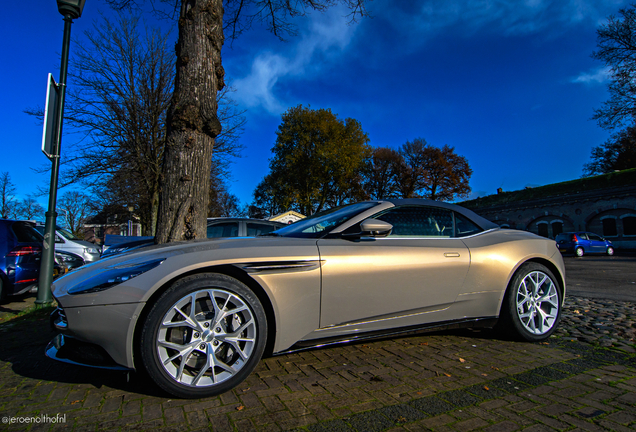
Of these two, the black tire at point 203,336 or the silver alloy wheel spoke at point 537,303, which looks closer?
the black tire at point 203,336

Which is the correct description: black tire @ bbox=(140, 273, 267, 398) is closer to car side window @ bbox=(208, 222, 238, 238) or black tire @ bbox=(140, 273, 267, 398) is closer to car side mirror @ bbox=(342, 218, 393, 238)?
car side mirror @ bbox=(342, 218, 393, 238)

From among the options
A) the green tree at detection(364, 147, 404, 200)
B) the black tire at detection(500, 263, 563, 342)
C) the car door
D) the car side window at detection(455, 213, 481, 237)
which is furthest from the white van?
the green tree at detection(364, 147, 404, 200)

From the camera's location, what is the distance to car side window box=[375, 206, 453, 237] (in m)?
3.20

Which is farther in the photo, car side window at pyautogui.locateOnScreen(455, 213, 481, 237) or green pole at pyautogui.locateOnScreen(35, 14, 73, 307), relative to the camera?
green pole at pyautogui.locateOnScreen(35, 14, 73, 307)

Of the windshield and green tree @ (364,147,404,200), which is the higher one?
green tree @ (364,147,404,200)

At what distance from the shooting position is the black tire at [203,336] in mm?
2197

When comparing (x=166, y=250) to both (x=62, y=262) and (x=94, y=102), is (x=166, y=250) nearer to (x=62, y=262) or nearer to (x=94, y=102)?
(x=62, y=262)

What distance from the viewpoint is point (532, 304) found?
3445 millimetres

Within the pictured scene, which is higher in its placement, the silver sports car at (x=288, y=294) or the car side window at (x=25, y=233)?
the car side window at (x=25, y=233)

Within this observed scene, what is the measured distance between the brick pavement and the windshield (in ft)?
3.47

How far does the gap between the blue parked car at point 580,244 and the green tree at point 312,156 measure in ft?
63.9

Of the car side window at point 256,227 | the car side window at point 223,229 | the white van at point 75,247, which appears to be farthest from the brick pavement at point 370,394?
the white van at point 75,247

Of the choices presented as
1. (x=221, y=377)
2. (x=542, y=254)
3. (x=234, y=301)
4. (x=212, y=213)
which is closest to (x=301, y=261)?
(x=234, y=301)

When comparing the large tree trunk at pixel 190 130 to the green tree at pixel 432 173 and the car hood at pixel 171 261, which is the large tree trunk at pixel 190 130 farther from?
the green tree at pixel 432 173
